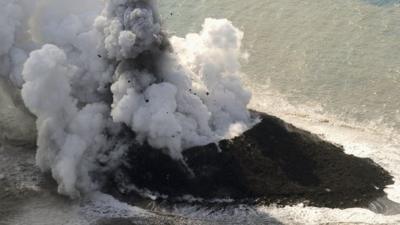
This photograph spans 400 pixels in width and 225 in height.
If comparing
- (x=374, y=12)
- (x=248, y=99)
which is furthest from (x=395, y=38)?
(x=248, y=99)

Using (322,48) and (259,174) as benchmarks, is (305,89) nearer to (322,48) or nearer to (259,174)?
(322,48)

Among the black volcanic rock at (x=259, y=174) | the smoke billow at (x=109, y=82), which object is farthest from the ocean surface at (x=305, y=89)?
the smoke billow at (x=109, y=82)

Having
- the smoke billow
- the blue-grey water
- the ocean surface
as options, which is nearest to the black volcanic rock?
the ocean surface

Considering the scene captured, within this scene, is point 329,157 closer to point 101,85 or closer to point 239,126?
point 239,126

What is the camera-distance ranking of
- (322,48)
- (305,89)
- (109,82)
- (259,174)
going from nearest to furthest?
(259,174), (109,82), (305,89), (322,48)

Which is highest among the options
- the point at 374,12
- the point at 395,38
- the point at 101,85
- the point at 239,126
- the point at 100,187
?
the point at 374,12

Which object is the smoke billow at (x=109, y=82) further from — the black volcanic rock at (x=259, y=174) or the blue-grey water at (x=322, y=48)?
the blue-grey water at (x=322, y=48)

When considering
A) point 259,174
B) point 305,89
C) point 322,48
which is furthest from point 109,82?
point 322,48
